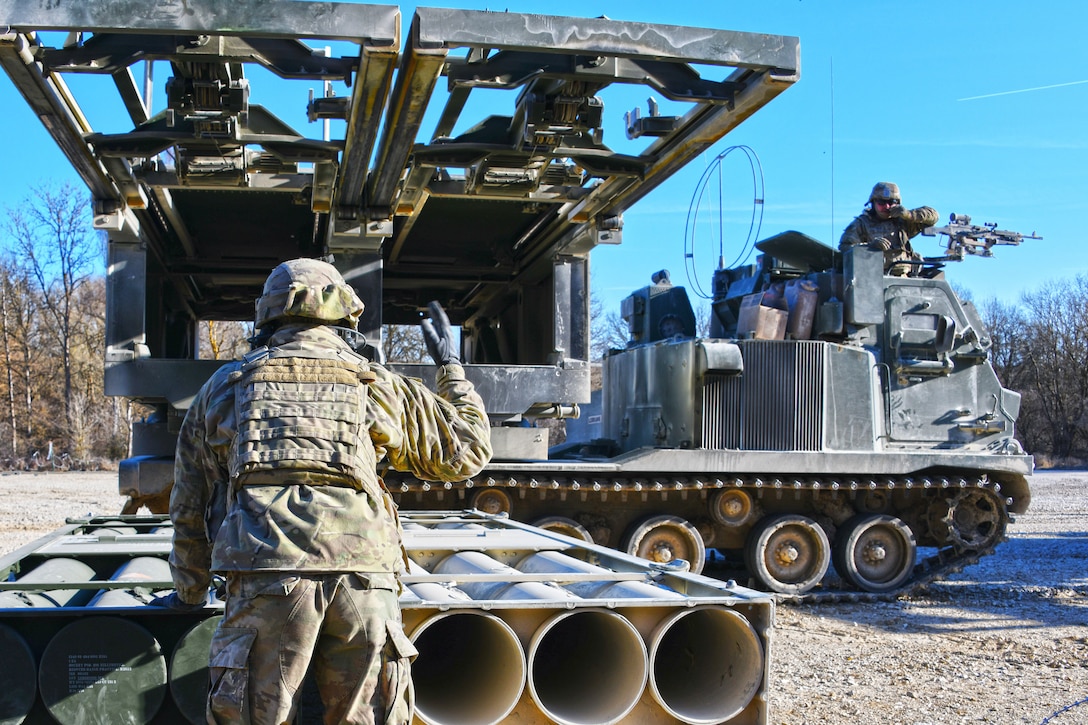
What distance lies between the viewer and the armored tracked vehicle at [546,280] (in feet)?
17.8

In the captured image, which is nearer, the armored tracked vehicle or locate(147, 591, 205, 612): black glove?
locate(147, 591, 205, 612): black glove

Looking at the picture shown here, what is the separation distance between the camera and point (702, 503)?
10.5 m

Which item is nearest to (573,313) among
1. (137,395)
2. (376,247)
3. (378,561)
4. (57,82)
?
(376,247)

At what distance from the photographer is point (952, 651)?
777 centimetres

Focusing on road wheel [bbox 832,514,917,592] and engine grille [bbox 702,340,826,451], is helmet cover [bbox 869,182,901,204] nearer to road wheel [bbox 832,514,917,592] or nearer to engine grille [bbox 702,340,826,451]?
engine grille [bbox 702,340,826,451]

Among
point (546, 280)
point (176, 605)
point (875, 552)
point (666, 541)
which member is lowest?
point (875, 552)

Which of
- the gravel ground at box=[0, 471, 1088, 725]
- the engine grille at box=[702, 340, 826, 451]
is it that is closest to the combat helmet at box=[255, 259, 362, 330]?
the gravel ground at box=[0, 471, 1088, 725]

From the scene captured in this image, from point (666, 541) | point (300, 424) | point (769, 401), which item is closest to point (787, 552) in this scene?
point (666, 541)

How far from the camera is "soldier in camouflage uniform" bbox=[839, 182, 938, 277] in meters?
11.4

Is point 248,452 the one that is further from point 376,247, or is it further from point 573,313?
point 573,313

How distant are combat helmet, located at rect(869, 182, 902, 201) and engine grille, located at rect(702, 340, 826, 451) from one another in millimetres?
2279

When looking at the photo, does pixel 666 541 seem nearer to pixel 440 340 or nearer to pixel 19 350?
pixel 440 340

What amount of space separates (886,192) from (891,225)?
354mm

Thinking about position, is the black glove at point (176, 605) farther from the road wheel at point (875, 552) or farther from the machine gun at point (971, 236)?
the machine gun at point (971, 236)
